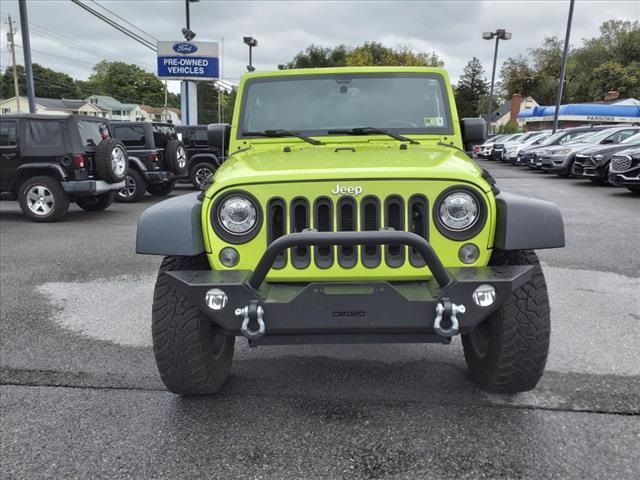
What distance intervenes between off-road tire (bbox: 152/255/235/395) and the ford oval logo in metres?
25.0

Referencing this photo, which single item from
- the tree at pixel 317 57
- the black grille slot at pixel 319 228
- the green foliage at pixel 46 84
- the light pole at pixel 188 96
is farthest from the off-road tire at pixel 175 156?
the green foliage at pixel 46 84

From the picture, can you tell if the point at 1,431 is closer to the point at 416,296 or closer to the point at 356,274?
the point at 356,274

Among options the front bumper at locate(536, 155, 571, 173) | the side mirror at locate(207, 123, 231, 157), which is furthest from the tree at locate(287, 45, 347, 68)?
the side mirror at locate(207, 123, 231, 157)

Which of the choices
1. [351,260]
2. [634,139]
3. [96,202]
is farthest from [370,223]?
[634,139]

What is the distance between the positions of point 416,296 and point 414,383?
1.14 meters

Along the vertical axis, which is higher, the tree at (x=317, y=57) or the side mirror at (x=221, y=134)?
the tree at (x=317, y=57)

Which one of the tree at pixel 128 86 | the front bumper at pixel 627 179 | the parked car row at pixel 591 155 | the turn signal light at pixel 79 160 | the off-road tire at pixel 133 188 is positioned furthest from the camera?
the tree at pixel 128 86

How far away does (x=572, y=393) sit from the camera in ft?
10.8

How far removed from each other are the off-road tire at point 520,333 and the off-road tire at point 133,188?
35.8 feet

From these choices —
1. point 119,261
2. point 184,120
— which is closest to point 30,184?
point 119,261

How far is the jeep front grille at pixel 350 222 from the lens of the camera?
271 centimetres

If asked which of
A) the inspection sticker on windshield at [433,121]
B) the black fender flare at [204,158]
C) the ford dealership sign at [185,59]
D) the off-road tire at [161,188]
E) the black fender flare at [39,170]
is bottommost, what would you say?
the off-road tire at [161,188]

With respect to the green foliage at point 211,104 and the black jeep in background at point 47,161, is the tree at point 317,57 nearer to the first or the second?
the green foliage at point 211,104

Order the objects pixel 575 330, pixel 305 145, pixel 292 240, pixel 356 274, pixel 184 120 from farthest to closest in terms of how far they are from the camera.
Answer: pixel 184 120
pixel 575 330
pixel 305 145
pixel 356 274
pixel 292 240
